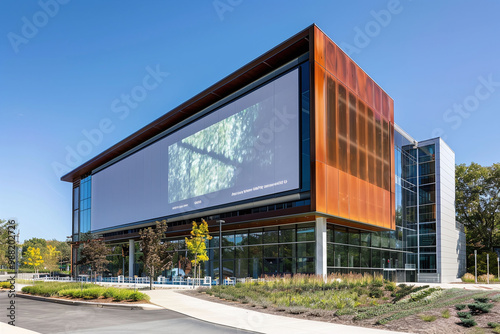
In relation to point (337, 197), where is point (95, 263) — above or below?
below

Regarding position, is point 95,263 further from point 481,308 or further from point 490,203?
point 490,203

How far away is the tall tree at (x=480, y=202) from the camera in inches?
2594

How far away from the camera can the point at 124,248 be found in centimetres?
5981

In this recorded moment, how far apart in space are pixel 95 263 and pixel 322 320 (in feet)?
106

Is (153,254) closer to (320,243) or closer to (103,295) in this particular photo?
(103,295)

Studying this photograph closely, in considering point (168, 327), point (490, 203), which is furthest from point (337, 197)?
point (490, 203)

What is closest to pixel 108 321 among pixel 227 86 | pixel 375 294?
pixel 375 294

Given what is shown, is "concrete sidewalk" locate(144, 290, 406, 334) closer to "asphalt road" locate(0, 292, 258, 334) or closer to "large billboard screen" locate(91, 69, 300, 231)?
"asphalt road" locate(0, 292, 258, 334)

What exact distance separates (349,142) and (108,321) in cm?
2386

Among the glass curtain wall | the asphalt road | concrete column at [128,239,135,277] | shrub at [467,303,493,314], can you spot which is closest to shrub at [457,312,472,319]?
shrub at [467,303,493,314]

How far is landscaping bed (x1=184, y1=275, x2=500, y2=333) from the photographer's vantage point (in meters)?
14.2

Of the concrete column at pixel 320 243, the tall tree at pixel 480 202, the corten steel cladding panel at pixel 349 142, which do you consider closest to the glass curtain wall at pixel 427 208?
the corten steel cladding panel at pixel 349 142

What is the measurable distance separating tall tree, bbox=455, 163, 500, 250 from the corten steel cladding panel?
109 feet

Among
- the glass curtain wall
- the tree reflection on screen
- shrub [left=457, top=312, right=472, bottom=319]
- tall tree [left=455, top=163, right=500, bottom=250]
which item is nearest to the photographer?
shrub [left=457, top=312, right=472, bottom=319]
